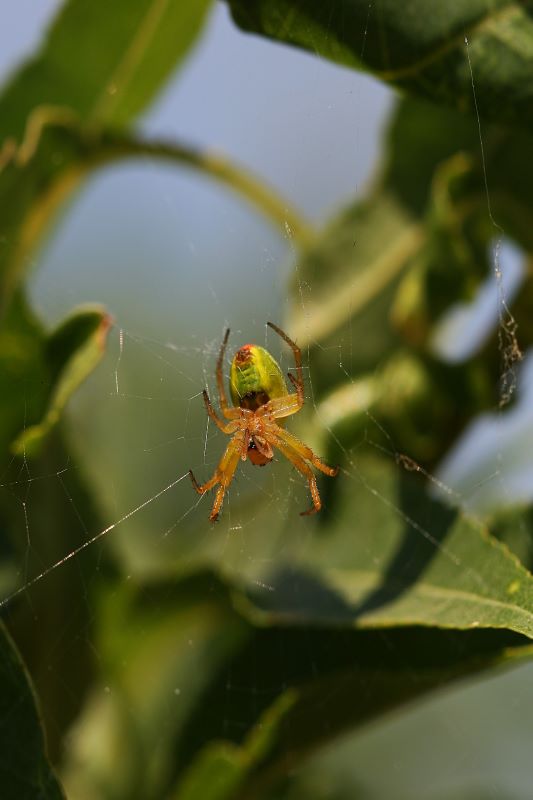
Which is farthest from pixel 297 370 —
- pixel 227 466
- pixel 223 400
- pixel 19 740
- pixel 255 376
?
pixel 19 740

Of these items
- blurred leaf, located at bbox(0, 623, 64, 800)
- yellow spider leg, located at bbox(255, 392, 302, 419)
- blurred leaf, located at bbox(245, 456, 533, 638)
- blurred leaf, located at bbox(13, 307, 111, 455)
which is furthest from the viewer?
yellow spider leg, located at bbox(255, 392, 302, 419)

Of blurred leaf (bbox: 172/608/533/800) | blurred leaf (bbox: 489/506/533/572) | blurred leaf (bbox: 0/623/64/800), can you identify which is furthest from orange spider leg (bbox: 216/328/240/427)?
blurred leaf (bbox: 0/623/64/800)

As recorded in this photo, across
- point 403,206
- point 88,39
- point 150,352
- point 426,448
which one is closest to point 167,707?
point 426,448

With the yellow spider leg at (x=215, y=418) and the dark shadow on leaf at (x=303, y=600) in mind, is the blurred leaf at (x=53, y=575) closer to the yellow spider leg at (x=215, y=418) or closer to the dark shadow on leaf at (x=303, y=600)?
the dark shadow on leaf at (x=303, y=600)

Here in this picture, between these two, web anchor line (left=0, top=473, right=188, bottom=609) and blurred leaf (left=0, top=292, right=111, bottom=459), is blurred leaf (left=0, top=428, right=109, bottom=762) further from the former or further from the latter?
blurred leaf (left=0, top=292, right=111, bottom=459)

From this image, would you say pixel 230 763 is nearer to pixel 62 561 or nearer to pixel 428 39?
pixel 62 561

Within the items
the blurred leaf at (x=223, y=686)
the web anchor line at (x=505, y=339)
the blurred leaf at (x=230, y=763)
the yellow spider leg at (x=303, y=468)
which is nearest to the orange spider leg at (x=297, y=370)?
the yellow spider leg at (x=303, y=468)
